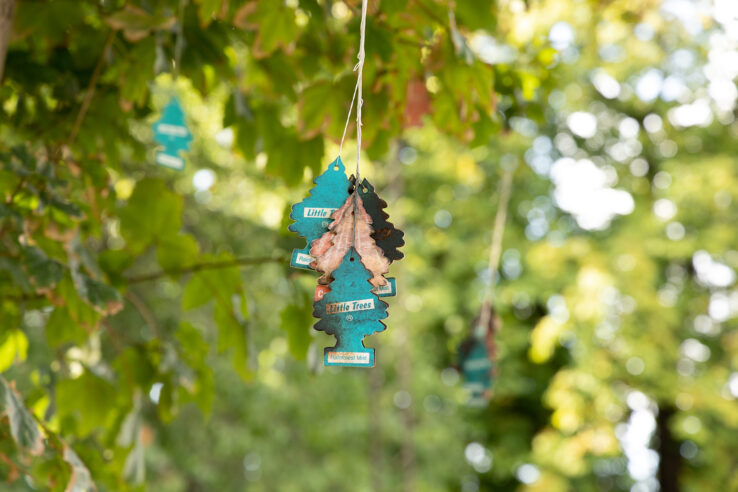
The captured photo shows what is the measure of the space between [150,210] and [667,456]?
509 centimetres

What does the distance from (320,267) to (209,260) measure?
1.96ft

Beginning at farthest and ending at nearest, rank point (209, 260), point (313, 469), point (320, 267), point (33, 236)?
point (313, 469)
point (209, 260)
point (33, 236)
point (320, 267)

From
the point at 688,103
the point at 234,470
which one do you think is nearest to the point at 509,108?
the point at 688,103

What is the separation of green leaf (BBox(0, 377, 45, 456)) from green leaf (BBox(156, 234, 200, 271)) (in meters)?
0.38

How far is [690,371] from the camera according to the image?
15.8 ft

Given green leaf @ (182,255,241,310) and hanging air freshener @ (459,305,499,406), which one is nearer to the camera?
green leaf @ (182,255,241,310)

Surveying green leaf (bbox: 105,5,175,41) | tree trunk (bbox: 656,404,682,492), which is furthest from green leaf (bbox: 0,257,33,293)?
tree trunk (bbox: 656,404,682,492)

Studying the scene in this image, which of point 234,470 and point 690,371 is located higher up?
point 690,371

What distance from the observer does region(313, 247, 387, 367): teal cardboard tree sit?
0.72m

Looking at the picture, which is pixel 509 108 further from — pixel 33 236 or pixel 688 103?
pixel 688 103

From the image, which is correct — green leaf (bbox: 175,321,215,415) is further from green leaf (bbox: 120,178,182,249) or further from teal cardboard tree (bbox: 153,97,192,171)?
teal cardboard tree (bbox: 153,97,192,171)

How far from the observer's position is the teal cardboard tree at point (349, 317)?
2.37 ft

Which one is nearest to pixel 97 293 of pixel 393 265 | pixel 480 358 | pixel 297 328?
pixel 297 328

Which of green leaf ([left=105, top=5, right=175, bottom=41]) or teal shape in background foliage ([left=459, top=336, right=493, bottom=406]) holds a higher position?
green leaf ([left=105, top=5, right=175, bottom=41])
